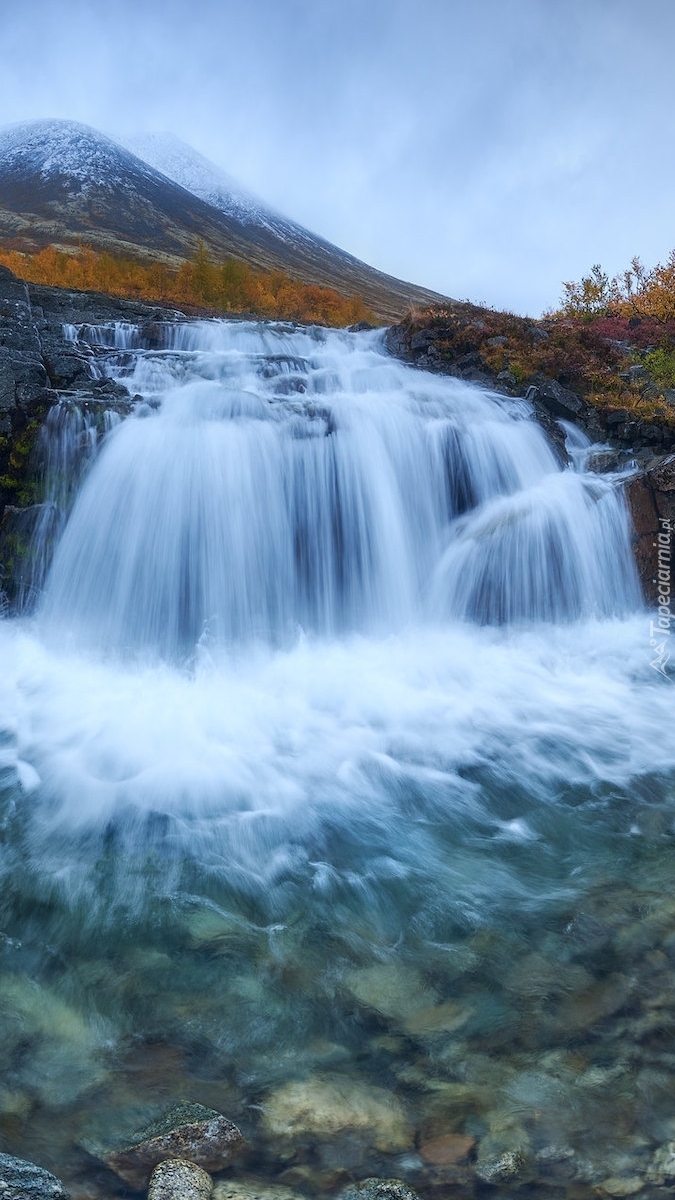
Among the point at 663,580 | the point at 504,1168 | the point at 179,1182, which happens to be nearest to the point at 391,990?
the point at 504,1168

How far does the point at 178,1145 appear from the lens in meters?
3.36

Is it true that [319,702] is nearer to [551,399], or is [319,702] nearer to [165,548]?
[165,548]

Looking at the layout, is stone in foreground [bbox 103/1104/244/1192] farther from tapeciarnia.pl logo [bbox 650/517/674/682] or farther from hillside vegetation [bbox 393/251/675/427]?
hillside vegetation [bbox 393/251/675/427]

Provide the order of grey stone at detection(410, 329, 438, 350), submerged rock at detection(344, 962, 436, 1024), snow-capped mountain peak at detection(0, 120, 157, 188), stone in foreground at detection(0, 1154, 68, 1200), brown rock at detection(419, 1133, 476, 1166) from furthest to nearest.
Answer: snow-capped mountain peak at detection(0, 120, 157, 188) → grey stone at detection(410, 329, 438, 350) → submerged rock at detection(344, 962, 436, 1024) → brown rock at detection(419, 1133, 476, 1166) → stone in foreground at detection(0, 1154, 68, 1200)

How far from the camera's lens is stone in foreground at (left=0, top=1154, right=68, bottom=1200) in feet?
9.34

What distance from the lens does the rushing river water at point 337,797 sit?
12.3 feet

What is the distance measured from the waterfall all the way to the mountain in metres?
60.1

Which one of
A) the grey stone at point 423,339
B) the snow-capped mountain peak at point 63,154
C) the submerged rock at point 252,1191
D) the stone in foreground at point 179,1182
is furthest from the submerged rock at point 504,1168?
the snow-capped mountain peak at point 63,154

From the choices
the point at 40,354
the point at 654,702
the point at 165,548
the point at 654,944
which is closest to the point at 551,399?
the point at 654,702

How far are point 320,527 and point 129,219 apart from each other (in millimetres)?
116647

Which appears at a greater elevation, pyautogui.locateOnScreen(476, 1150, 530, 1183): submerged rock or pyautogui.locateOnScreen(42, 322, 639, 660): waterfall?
pyautogui.locateOnScreen(42, 322, 639, 660): waterfall

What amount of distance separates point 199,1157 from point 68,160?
17850 centimetres

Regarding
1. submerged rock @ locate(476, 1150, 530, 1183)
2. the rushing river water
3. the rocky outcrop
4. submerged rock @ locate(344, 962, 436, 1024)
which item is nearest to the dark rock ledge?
the rushing river water

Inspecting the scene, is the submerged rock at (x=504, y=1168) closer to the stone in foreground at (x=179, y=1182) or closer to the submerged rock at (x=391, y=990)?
the submerged rock at (x=391, y=990)
